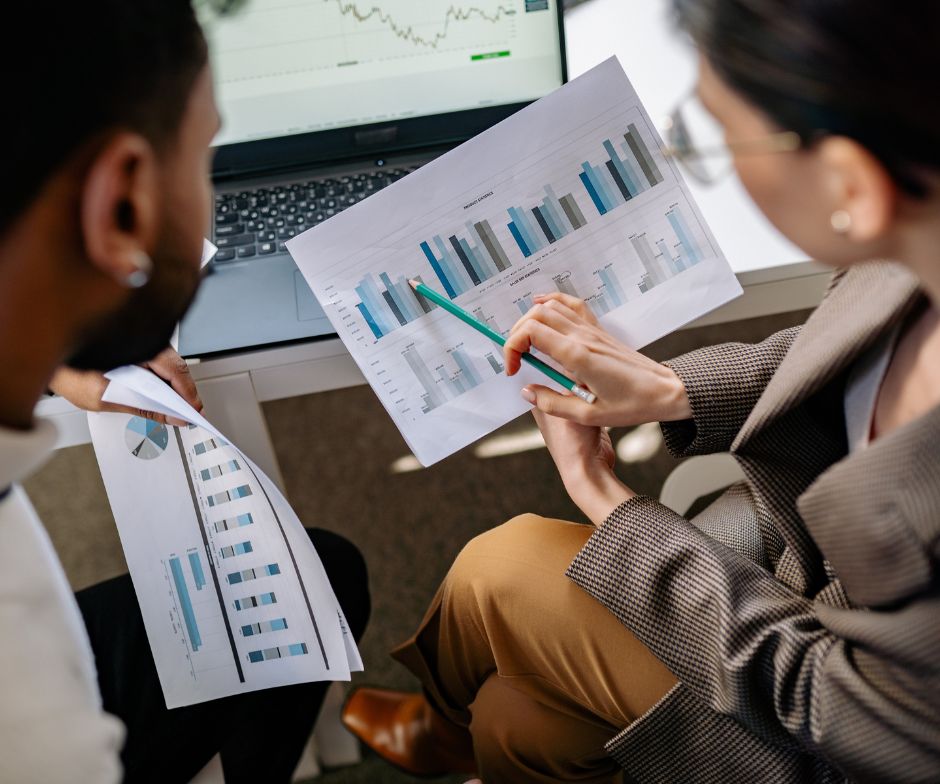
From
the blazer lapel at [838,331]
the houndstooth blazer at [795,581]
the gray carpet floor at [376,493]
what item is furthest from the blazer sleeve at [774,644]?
the gray carpet floor at [376,493]

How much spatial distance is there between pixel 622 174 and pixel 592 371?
0.21 meters

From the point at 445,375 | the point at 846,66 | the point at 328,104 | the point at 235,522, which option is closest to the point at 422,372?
the point at 445,375

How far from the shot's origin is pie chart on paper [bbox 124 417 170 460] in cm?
81

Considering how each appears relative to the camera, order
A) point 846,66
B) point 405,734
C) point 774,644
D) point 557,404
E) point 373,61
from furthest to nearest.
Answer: point 405,734
point 373,61
point 557,404
point 774,644
point 846,66

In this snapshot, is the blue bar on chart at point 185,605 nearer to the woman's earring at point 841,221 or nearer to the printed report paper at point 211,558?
the printed report paper at point 211,558

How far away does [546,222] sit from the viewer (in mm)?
820

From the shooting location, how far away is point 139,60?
1.59ft

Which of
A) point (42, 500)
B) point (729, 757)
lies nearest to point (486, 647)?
point (729, 757)

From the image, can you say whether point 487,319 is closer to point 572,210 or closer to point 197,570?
point 572,210

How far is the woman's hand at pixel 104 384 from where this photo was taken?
31.0 inches

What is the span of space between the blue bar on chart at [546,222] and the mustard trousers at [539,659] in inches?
11.2

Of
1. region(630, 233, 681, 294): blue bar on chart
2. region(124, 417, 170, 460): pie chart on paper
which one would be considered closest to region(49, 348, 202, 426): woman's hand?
region(124, 417, 170, 460): pie chart on paper

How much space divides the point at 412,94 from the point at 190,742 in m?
0.69

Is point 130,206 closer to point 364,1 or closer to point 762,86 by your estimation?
point 762,86
